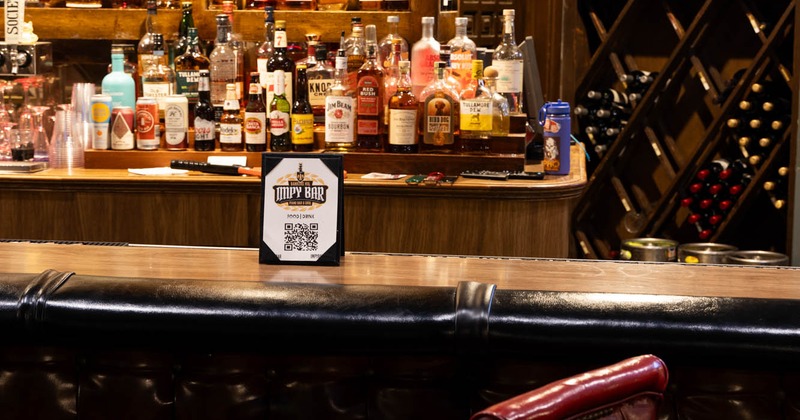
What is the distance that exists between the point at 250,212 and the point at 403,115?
0.61 metres

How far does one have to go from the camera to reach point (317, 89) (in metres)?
3.87

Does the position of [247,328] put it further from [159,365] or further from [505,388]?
[505,388]

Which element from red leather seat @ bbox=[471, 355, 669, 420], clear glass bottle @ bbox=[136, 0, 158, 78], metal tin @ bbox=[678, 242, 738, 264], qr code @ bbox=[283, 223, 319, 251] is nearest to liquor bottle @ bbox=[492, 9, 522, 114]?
clear glass bottle @ bbox=[136, 0, 158, 78]

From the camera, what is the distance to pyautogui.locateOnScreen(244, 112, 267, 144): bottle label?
3732 mm

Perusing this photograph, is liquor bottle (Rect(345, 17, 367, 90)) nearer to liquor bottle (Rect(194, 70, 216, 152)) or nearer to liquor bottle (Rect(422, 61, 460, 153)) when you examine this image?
liquor bottle (Rect(422, 61, 460, 153))

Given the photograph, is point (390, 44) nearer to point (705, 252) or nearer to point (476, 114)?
point (476, 114)

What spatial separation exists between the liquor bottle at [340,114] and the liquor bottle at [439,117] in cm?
25

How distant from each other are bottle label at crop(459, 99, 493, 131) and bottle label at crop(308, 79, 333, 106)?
53 cm

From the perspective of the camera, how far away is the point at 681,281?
5.40ft

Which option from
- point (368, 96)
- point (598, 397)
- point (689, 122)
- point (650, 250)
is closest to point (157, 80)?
point (368, 96)

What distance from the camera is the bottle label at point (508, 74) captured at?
3.77 meters

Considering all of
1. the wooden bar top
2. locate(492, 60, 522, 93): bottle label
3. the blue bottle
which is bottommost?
the wooden bar top

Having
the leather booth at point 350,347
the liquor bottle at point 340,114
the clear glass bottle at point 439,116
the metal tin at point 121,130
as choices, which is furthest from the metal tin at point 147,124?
the leather booth at point 350,347

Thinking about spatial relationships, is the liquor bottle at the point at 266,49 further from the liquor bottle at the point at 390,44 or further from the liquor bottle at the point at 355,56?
the liquor bottle at the point at 390,44
